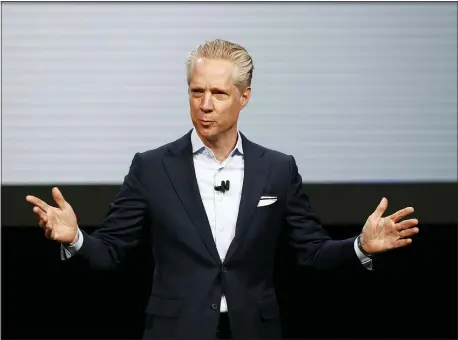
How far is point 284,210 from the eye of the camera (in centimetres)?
286

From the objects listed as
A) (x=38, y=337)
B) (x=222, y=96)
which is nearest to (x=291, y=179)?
(x=222, y=96)

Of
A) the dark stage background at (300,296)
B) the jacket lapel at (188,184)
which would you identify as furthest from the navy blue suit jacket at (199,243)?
the dark stage background at (300,296)

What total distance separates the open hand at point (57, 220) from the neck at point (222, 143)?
50cm

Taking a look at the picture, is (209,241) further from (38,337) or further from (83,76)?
(38,337)

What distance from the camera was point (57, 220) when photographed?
8.61 ft

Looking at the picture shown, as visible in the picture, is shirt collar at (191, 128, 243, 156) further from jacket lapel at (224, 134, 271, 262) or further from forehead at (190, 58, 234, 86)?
forehead at (190, 58, 234, 86)

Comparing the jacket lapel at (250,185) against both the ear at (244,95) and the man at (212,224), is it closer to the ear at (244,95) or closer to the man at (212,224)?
the man at (212,224)

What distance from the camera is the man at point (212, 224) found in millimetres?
2709

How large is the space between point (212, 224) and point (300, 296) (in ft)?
5.75

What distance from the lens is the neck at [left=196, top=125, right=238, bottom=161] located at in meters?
2.81

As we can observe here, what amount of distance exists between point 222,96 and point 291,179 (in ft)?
1.21

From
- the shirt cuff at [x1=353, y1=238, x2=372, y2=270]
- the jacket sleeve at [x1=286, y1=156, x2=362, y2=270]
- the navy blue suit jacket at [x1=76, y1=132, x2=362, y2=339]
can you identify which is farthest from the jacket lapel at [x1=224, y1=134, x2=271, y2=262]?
the shirt cuff at [x1=353, y1=238, x2=372, y2=270]

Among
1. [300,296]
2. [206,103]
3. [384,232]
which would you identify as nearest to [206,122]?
[206,103]

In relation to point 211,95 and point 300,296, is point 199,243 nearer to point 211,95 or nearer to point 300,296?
point 211,95
